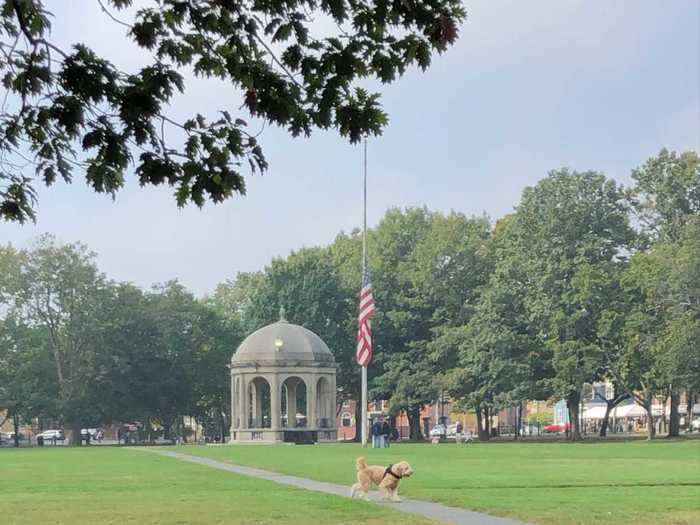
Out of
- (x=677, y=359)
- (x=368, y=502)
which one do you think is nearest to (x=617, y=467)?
(x=368, y=502)

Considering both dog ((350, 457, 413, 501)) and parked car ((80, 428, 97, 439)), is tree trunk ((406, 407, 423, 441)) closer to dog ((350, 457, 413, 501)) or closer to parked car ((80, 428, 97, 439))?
parked car ((80, 428, 97, 439))

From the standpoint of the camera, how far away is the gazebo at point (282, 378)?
74250mm

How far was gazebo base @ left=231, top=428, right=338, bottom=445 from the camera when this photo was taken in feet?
244

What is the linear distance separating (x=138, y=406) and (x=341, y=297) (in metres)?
15.8

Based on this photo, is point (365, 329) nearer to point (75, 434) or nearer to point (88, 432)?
point (75, 434)

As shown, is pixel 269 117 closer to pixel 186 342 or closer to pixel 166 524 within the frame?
pixel 166 524

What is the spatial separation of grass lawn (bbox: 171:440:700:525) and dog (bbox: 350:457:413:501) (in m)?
0.96

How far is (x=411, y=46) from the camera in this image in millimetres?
10891

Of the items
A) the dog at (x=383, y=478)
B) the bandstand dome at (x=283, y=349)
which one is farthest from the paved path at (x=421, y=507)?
the bandstand dome at (x=283, y=349)

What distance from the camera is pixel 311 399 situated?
7462cm

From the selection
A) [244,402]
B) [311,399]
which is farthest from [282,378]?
[244,402]

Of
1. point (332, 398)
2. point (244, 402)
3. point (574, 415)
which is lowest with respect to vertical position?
point (574, 415)

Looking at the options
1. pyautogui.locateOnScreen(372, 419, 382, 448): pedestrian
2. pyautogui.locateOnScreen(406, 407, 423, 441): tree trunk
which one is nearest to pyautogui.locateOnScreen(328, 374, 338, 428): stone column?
pyautogui.locateOnScreen(406, 407, 423, 441): tree trunk

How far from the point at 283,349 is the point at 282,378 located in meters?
1.69
